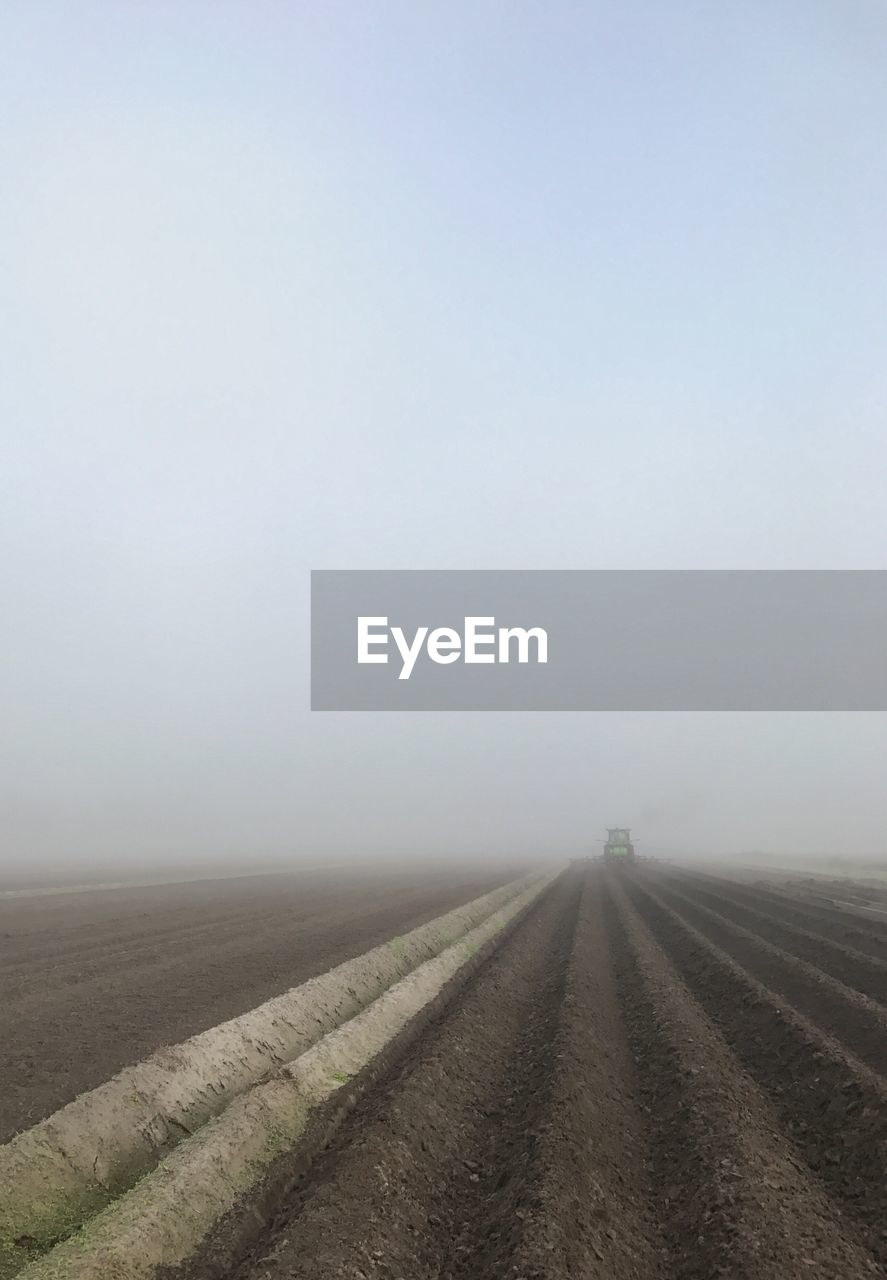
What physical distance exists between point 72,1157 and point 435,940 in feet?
42.0

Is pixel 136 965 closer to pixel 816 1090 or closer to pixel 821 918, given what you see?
pixel 816 1090

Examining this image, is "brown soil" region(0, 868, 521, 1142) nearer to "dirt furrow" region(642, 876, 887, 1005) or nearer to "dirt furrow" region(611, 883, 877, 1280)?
"dirt furrow" region(611, 883, 877, 1280)

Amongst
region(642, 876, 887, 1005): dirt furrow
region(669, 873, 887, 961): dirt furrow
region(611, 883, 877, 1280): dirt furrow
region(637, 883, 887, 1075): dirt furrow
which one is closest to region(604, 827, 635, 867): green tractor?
region(669, 873, 887, 961): dirt furrow

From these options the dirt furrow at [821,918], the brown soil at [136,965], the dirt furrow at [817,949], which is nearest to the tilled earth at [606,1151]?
the dirt furrow at [817,949]

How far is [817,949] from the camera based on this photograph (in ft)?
54.3

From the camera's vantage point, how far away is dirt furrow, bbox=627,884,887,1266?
5961 millimetres

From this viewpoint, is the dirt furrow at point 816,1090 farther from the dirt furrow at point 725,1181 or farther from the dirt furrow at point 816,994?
the dirt furrow at point 816,994

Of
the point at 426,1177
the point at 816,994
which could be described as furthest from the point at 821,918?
the point at 426,1177

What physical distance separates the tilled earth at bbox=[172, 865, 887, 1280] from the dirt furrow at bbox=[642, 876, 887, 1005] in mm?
368

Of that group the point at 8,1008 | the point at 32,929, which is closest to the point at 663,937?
the point at 8,1008

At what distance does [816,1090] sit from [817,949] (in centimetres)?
998

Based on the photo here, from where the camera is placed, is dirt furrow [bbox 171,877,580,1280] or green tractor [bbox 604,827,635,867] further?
green tractor [bbox 604,827,635,867]

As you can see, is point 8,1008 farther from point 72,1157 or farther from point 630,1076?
point 630,1076

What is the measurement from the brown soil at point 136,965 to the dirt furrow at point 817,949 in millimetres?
9541
